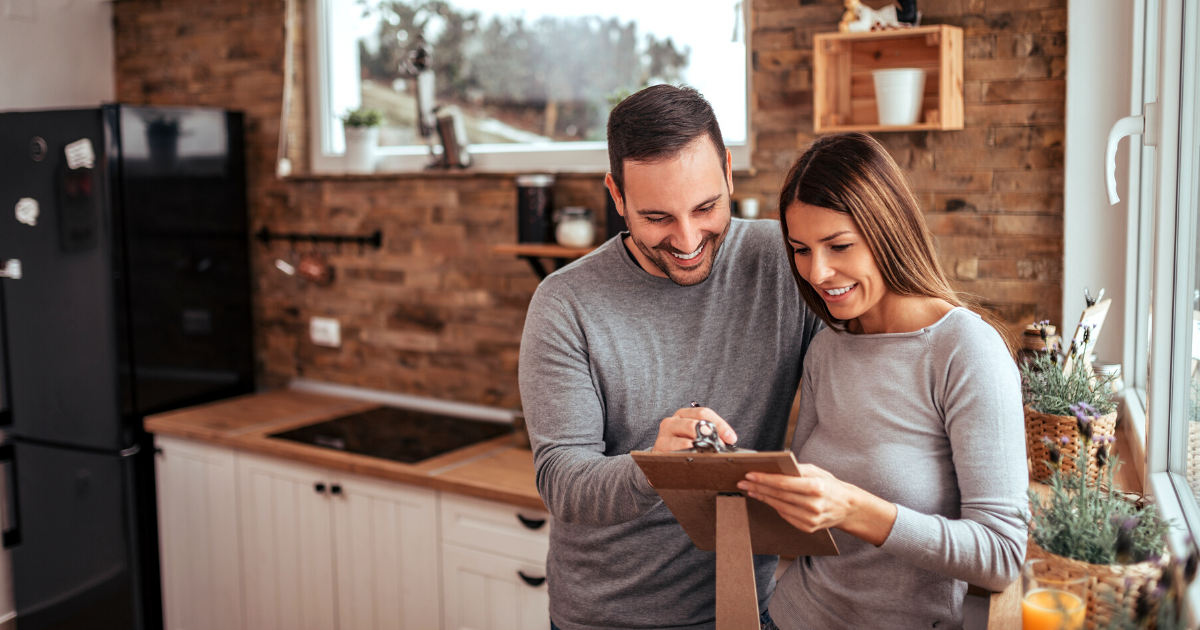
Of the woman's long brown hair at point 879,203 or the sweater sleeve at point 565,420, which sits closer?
the woman's long brown hair at point 879,203

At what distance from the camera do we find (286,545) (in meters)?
2.85

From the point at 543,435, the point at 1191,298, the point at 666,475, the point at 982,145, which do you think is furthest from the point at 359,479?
the point at 1191,298

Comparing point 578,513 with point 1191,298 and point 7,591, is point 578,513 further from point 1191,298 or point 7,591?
point 7,591

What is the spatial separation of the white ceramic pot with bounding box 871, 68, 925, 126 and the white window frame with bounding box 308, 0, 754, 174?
0.55 meters

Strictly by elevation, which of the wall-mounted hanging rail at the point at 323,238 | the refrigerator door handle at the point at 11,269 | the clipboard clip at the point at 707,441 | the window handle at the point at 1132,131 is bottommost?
the clipboard clip at the point at 707,441

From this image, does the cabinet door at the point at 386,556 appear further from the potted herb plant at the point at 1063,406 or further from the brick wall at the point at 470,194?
the potted herb plant at the point at 1063,406

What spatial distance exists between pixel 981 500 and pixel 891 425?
0.50ft

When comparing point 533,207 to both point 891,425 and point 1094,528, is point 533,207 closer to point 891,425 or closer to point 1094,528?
point 891,425

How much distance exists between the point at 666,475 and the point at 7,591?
3285 mm

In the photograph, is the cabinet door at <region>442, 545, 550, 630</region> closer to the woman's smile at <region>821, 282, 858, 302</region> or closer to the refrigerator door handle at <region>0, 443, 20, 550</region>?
the woman's smile at <region>821, 282, 858, 302</region>

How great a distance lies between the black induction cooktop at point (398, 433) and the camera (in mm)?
2707

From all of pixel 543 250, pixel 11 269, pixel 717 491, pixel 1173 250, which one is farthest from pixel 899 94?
pixel 11 269

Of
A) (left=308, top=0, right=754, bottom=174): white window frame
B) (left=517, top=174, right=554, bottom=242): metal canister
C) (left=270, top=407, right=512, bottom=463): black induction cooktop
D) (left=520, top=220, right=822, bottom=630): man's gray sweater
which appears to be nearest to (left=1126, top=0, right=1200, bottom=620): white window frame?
(left=520, top=220, right=822, bottom=630): man's gray sweater

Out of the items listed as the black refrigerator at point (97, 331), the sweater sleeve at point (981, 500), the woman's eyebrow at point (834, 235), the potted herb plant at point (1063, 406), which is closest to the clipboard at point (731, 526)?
the sweater sleeve at point (981, 500)
